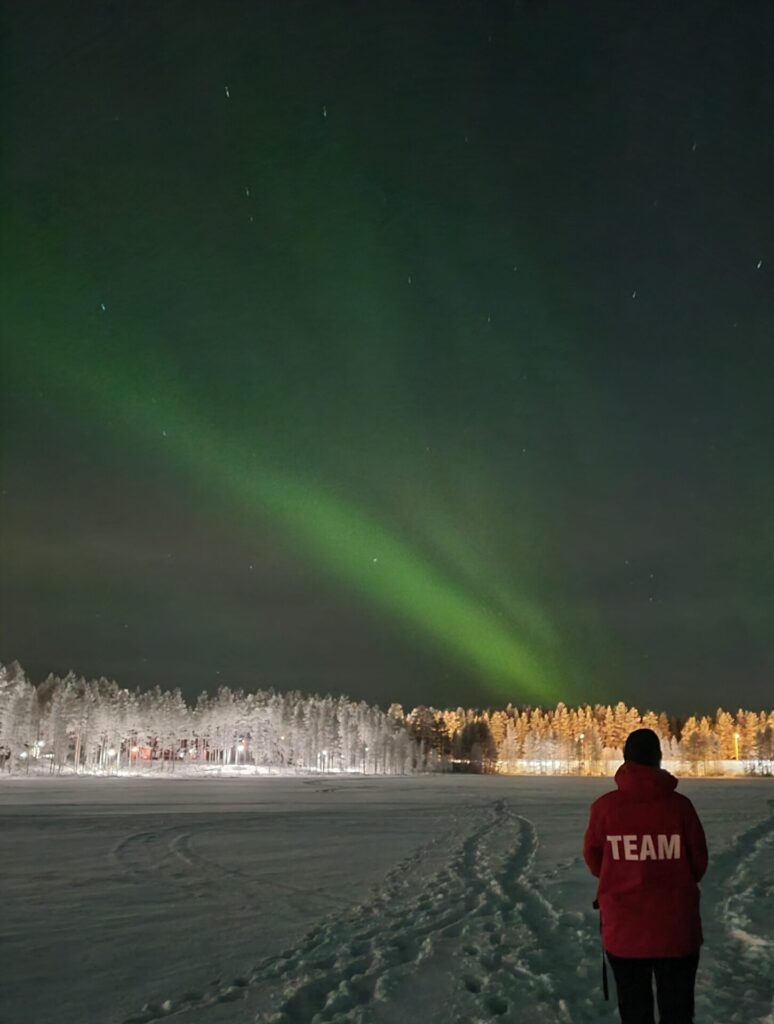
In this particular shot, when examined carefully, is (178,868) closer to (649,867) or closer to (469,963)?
(469,963)

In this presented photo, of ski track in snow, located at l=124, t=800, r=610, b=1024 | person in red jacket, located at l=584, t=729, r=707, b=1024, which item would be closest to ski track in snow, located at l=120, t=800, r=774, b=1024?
ski track in snow, located at l=124, t=800, r=610, b=1024

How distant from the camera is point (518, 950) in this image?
11.3 metres

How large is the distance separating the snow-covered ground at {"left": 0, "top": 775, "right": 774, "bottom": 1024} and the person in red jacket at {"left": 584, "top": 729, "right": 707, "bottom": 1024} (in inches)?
117

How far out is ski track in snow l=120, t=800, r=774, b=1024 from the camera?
28.7ft

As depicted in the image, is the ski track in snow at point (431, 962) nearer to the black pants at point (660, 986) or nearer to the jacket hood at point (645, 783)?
the black pants at point (660, 986)

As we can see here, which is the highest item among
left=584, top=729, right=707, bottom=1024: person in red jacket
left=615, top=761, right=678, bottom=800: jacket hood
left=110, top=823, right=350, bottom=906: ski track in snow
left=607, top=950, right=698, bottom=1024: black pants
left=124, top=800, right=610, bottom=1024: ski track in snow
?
left=615, top=761, right=678, bottom=800: jacket hood

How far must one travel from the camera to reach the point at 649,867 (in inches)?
237

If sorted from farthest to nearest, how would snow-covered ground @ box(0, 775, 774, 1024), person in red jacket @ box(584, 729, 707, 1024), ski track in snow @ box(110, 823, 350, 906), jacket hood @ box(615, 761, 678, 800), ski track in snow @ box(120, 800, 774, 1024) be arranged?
ski track in snow @ box(110, 823, 350, 906), snow-covered ground @ box(0, 775, 774, 1024), ski track in snow @ box(120, 800, 774, 1024), jacket hood @ box(615, 761, 678, 800), person in red jacket @ box(584, 729, 707, 1024)

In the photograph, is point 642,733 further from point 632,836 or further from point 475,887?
point 475,887

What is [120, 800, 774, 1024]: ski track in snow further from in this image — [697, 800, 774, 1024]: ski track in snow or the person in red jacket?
the person in red jacket

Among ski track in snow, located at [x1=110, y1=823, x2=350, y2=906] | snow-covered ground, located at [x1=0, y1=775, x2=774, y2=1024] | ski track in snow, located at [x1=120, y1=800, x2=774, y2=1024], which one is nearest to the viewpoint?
ski track in snow, located at [x1=120, y1=800, x2=774, y2=1024]

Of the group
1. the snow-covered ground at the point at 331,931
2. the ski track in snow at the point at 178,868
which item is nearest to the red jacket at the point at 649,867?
the snow-covered ground at the point at 331,931

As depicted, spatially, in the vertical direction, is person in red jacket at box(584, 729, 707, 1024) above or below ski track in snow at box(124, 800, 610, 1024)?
above

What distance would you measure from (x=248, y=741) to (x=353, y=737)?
2630 centimetres
